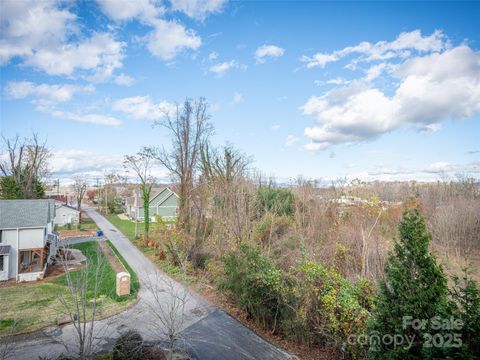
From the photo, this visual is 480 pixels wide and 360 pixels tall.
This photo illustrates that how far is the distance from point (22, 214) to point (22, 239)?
5.38 feet

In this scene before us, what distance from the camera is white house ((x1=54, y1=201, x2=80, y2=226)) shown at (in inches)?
1544

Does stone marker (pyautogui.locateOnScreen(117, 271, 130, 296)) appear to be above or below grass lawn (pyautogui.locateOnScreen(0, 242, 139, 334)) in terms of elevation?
above

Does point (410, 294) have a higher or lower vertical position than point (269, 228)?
higher

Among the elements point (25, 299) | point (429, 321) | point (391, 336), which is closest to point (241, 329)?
point (391, 336)

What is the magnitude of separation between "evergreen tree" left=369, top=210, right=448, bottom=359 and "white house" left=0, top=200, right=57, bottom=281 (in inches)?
786

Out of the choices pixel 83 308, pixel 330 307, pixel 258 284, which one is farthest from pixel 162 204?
pixel 83 308

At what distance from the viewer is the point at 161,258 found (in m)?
20.8

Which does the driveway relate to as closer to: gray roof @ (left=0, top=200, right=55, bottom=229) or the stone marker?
the stone marker

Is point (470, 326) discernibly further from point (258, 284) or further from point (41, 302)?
point (41, 302)

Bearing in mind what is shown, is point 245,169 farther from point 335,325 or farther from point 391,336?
point 391,336

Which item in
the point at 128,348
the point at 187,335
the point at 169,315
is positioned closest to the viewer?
the point at 128,348

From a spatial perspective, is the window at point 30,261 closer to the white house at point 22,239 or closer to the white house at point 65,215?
the white house at point 22,239

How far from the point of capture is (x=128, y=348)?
285 inches

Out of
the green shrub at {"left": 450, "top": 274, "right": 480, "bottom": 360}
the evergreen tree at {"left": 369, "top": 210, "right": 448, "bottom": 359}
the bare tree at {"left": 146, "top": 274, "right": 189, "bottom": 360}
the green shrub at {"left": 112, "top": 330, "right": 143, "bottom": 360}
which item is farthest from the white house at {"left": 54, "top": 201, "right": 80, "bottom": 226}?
the green shrub at {"left": 450, "top": 274, "right": 480, "bottom": 360}
